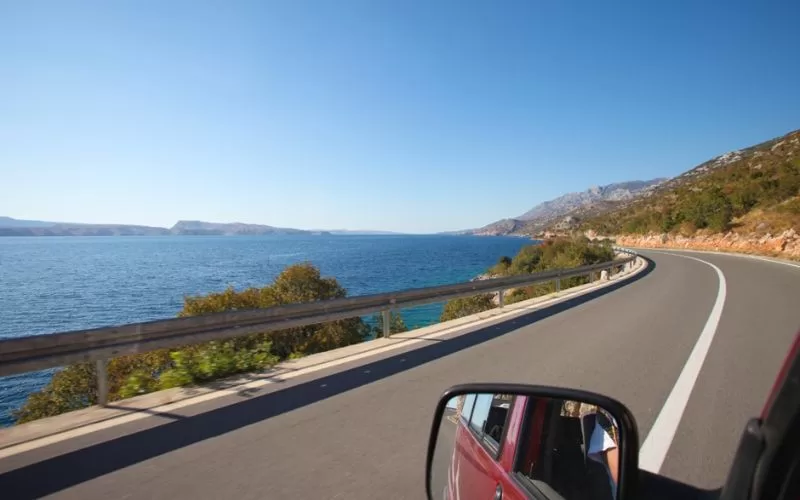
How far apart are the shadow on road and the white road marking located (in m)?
3.37

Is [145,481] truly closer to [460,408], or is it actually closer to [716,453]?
[460,408]

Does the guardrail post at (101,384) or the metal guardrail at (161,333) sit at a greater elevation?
the metal guardrail at (161,333)

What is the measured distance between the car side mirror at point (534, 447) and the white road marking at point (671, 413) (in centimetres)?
211

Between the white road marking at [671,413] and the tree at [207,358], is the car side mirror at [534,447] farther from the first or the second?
the tree at [207,358]

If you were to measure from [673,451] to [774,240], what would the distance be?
42610 millimetres

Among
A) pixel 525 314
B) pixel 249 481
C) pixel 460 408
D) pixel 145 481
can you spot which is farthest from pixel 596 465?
pixel 525 314

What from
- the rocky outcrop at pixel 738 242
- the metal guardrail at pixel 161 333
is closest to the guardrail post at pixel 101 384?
the metal guardrail at pixel 161 333

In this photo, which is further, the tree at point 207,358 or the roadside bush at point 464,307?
the roadside bush at point 464,307

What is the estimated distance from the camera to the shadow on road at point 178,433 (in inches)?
140

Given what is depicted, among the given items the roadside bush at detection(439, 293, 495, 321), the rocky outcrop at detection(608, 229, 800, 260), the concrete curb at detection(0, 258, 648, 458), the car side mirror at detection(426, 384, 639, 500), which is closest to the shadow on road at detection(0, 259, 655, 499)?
the concrete curb at detection(0, 258, 648, 458)

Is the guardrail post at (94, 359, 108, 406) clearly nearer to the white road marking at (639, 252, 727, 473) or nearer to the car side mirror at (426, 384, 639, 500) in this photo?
the car side mirror at (426, 384, 639, 500)

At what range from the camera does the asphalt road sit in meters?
3.49

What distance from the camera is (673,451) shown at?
12.9ft

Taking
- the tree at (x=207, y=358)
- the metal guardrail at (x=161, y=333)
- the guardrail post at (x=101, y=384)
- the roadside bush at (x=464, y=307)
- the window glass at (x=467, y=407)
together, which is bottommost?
the roadside bush at (x=464, y=307)
